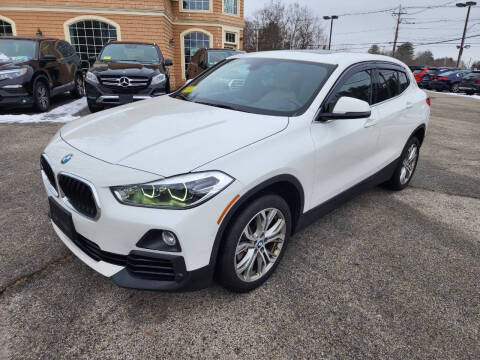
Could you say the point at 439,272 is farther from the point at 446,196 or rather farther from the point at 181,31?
the point at 181,31

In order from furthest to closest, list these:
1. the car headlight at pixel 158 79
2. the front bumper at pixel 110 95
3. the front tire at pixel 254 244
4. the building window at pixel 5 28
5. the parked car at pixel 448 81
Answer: the parked car at pixel 448 81, the building window at pixel 5 28, the car headlight at pixel 158 79, the front bumper at pixel 110 95, the front tire at pixel 254 244

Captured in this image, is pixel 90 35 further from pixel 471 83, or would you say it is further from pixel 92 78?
pixel 471 83

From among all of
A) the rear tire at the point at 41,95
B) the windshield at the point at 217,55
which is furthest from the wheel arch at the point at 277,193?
the windshield at the point at 217,55

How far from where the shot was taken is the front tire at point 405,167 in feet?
14.0

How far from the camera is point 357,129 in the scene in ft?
10.2

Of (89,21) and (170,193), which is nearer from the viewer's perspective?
(170,193)

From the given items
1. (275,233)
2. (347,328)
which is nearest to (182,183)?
(275,233)

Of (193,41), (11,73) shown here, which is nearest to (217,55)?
(11,73)

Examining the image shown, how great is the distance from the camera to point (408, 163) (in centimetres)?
450

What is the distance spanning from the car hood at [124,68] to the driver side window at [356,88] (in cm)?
576

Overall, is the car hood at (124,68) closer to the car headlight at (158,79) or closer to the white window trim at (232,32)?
the car headlight at (158,79)

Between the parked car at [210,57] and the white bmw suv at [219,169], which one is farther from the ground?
the parked car at [210,57]

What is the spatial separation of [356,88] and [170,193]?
7.21ft

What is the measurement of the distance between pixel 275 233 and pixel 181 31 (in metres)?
21.7
